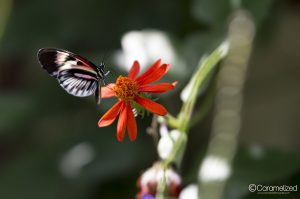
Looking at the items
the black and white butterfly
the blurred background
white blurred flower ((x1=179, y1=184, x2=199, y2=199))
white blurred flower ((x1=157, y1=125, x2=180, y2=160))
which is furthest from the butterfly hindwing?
the blurred background

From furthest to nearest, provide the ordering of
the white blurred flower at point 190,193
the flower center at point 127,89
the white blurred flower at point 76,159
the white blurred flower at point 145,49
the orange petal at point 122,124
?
the white blurred flower at point 76,159, the white blurred flower at point 145,49, the white blurred flower at point 190,193, the flower center at point 127,89, the orange petal at point 122,124

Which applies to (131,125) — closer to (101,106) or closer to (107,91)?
(107,91)

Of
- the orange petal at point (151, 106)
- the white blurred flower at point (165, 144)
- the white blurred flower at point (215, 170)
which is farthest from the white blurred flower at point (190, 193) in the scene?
the orange petal at point (151, 106)

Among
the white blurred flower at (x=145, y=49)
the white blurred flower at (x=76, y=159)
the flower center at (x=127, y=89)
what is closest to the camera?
the flower center at (x=127, y=89)

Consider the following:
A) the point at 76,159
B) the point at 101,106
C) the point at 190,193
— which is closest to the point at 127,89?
the point at 190,193

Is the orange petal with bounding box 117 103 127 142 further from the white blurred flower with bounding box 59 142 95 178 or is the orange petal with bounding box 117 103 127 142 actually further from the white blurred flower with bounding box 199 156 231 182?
the white blurred flower with bounding box 59 142 95 178

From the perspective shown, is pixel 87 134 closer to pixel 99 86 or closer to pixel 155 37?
pixel 155 37

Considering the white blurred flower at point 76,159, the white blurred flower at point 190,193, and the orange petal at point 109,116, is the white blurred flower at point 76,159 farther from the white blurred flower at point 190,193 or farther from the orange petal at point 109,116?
A: the orange petal at point 109,116

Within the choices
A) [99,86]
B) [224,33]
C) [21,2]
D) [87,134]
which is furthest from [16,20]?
[99,86]
